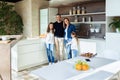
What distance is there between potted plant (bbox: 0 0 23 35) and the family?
2.61 meters

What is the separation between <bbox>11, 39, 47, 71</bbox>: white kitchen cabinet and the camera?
4311mm

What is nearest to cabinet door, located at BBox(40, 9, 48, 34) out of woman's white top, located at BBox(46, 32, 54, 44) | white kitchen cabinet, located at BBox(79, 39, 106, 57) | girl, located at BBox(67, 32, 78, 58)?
woman's white top, located at BBox(46, 32, 54, 44)

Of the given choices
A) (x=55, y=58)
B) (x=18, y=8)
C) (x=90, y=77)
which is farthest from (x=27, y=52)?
(x=18, y=8)

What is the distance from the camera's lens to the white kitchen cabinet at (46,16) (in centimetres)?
610

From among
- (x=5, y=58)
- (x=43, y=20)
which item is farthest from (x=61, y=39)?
(x=5, y=58)

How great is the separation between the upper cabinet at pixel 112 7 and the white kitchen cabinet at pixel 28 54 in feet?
6.79

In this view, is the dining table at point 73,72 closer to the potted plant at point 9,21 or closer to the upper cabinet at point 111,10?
the upper cabinet at point 111,10

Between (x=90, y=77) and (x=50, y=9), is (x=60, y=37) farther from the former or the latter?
(x=90, y=77)

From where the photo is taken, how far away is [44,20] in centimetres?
645

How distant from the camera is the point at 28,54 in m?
4.58

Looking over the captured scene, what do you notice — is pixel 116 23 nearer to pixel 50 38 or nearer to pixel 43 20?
pixel 50 38

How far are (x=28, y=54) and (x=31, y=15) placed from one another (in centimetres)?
252

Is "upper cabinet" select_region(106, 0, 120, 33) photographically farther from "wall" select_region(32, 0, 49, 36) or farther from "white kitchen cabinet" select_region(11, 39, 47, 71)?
"wall" select_region(32, 0, 49, 36)

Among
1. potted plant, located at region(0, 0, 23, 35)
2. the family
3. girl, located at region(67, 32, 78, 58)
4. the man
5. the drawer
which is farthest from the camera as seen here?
potted plant, located at region(0, 0, 23, 35)
